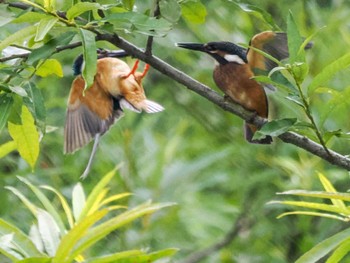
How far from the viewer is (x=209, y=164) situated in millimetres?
3172

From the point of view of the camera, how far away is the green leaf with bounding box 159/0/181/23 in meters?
1.51

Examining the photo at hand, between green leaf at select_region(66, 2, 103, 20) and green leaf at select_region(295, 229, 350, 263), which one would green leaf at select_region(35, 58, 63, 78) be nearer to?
green leaf at select_region(66, 2, 103, 20)

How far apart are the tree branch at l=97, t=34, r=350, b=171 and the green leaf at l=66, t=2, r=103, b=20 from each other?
0.05m

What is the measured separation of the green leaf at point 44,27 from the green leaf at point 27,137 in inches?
7.6

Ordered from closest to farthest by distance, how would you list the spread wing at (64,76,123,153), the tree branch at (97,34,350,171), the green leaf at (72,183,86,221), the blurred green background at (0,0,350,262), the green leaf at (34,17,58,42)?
the green leaf at (34,17,58,42) < the tree branch at (97,34,350,171) < the spread wing at (64,76,123,153) < the green leaf at (72,183,86,221) < the blurred green background at (0,0,350,262)

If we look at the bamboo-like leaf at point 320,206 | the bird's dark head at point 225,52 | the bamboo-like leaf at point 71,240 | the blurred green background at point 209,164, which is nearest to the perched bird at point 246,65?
the bird's dark head at point 225,52

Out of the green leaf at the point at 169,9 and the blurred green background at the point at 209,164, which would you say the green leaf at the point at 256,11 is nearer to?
the green leaf at the point at 169,9

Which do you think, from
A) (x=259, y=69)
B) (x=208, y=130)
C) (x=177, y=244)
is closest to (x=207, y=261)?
(x=177, y=244)

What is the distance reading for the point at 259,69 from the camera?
1.71 metres

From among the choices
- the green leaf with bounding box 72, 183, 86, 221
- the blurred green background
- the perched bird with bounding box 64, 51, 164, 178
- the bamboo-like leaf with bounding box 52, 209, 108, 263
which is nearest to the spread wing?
the perched bird with bounding box 64, 51, 164, 178

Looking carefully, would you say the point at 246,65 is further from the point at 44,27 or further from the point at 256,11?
the point at 44,27

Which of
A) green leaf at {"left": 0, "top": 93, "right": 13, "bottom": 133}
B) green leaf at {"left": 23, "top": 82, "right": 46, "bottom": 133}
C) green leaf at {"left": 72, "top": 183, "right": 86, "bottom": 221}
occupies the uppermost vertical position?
green leaf at {"left": 0, "top": 93, "right": 13, "bottom": 133}

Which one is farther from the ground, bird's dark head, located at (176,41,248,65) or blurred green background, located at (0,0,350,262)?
bird's dark head, located at (176,41,248,65)

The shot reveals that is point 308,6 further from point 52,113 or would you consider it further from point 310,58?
point 52,113
